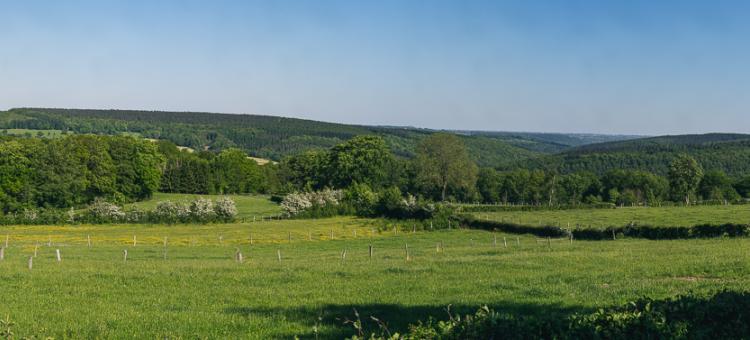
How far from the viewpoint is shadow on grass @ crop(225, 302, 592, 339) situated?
50.8 ft

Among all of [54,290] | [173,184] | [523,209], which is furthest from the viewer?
[173,184]

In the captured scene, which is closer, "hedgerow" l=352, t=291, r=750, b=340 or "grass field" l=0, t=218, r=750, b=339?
"hedgerow" l=352, t=291, r=750, b=340

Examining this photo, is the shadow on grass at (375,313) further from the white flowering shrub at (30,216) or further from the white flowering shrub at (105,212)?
the white flowering shrub at (30,216)

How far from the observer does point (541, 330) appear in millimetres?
9930

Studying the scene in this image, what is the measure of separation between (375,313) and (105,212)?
250ft

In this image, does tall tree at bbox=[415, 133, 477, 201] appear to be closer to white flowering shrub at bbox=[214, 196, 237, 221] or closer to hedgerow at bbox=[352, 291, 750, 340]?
white flowering shrub at bbox=[214, 196, 237, 221]

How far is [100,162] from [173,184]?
112 ft

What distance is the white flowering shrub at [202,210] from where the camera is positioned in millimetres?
84656

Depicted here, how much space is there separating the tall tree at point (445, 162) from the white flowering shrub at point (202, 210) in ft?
127

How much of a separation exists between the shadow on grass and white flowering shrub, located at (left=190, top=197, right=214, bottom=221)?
6929 cm

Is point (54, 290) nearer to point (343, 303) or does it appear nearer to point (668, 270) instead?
point (343, 303)

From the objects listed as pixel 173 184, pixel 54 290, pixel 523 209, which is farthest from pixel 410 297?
pixel 173 184

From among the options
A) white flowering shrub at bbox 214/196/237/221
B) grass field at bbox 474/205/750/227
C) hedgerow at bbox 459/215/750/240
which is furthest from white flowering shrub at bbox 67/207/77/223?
hedgerow at bbox 459/215/750/240

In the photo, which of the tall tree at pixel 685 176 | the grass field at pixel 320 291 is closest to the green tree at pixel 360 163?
the tall tree at pixel 685 176
